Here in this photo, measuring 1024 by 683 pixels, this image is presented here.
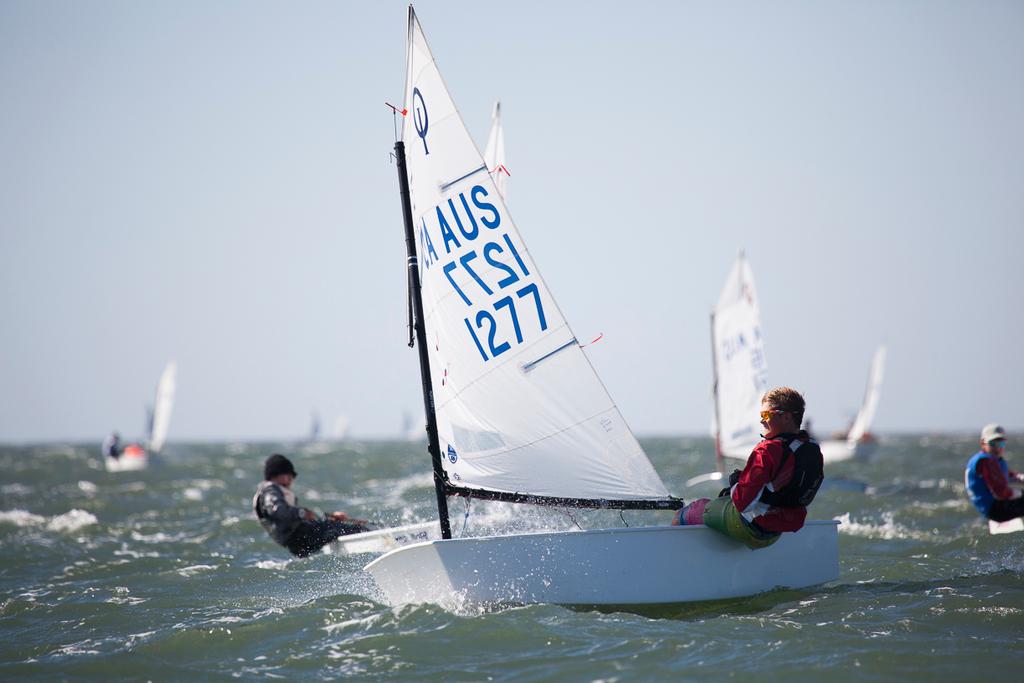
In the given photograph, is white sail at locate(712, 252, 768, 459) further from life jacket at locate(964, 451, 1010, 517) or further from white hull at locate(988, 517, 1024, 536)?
life jacket at locate(964, 451, 1010, 517)

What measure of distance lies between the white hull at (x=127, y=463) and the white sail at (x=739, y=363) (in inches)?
892

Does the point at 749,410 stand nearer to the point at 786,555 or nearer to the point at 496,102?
the point at 496,102

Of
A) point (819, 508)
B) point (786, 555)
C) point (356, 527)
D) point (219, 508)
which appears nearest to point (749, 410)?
point (819, 508)

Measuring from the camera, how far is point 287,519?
27.7 feet

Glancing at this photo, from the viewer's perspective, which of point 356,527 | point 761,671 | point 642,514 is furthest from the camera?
point 642,514

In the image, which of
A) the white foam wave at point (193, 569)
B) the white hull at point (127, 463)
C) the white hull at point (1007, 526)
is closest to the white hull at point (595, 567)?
the white foam wave at point (193, 569)

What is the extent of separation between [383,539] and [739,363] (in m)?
10.5

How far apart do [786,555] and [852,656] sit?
129 centimetres

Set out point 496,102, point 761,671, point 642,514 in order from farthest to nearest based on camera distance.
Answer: point 642,514
point 496,102
point 761,671

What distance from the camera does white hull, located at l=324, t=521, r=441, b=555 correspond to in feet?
26.9

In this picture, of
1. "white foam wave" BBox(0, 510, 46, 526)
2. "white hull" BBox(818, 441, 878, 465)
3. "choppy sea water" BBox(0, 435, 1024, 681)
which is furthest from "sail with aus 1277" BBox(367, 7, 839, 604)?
"white hull" BBox(818, 441, 878, 465)

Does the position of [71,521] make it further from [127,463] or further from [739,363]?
[127,463]

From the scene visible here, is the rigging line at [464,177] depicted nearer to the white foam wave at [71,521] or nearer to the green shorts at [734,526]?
the green shorts at [734,526]

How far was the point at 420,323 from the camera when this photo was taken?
702cm
